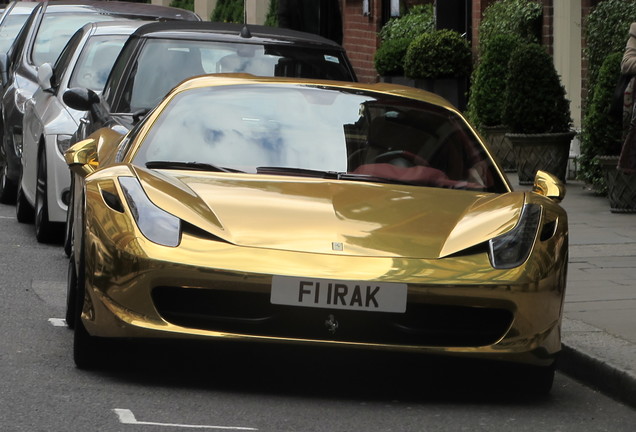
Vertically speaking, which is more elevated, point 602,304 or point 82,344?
point 82,344

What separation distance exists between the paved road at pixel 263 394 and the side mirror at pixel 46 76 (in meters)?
4.31

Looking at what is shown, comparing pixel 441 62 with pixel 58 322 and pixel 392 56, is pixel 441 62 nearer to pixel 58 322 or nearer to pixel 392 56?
pixel 392 56

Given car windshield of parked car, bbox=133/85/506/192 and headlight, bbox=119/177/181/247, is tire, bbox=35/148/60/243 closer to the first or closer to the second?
car windshield of parked car, bbox=133/85/506/192

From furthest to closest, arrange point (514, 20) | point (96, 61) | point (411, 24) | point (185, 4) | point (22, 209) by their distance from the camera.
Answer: point (185, 4) < point (411, 24) < point (514, 20) < point (22, 209) < point (96, 61)

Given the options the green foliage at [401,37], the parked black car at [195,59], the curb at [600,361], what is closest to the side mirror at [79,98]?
the parked black car at [195,59]

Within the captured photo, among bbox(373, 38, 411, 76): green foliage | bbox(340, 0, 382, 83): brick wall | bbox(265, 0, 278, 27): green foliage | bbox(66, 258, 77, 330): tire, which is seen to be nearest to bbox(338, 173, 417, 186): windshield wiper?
bbox(66, 258, 77, 330): tire

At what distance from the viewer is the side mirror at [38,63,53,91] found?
11.6 metres

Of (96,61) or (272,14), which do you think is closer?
(96,61)

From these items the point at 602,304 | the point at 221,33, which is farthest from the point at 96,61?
the point at 602,304

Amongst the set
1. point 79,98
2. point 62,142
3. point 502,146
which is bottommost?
point 502,146

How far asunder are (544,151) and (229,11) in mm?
18754

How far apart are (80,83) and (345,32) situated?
14961 mm

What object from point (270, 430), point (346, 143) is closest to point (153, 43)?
point (346, 143)

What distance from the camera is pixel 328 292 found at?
609cm
